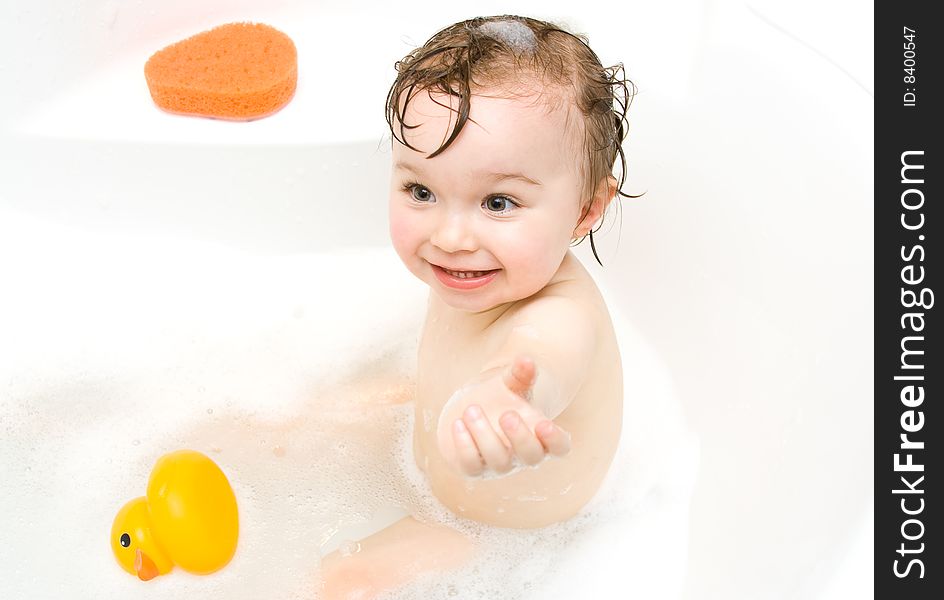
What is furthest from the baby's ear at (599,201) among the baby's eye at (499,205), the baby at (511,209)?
the baby's eye at (499,205)

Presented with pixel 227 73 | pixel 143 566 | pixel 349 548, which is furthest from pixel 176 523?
pixel 227 73

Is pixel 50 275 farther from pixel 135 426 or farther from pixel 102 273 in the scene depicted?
pixel 135 426

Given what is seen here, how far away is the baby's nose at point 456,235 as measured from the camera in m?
0.92

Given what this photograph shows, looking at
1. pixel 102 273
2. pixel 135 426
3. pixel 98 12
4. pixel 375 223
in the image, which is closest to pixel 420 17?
pixel 375 223

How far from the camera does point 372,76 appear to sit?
149 centimetres

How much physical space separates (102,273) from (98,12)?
1.27 ft

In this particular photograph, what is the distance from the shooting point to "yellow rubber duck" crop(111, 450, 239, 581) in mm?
1077

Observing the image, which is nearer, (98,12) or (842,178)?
(842,178)

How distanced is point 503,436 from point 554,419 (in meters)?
0.31

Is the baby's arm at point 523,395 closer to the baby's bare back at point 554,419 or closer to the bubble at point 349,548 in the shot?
the baby's bare back at point 554,419

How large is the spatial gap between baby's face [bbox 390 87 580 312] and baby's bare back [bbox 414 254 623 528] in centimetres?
6

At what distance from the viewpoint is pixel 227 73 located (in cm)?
145
